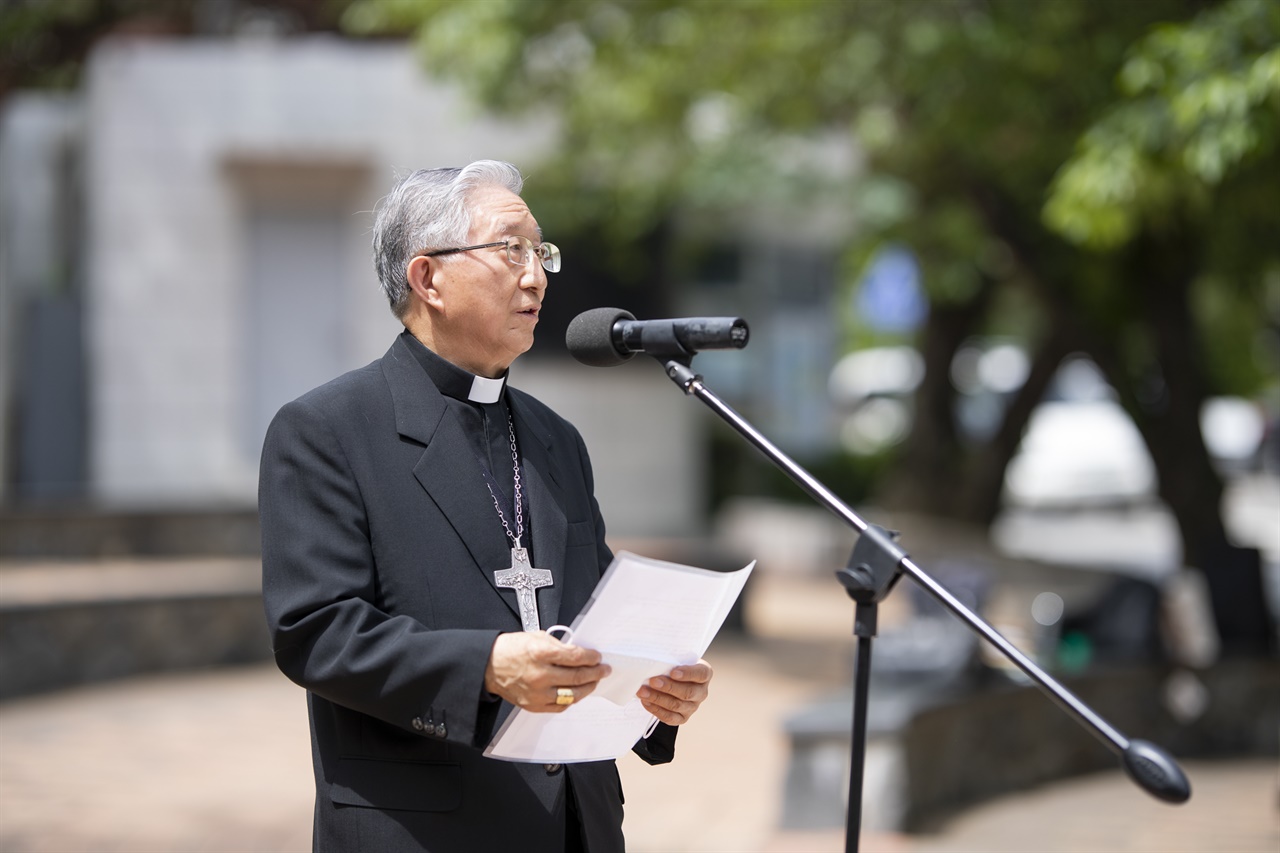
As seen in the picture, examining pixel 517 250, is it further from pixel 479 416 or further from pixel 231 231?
pixel 231 231

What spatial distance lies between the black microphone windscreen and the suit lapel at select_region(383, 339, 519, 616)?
289 mm

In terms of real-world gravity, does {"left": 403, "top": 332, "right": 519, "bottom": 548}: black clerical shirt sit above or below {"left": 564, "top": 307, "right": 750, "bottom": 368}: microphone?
below

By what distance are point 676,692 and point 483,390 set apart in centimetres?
63

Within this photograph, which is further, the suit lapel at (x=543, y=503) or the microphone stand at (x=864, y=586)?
the suit lapel at (x=543, y=503)

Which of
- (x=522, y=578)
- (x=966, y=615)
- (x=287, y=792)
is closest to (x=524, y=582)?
(x=522, y=578)

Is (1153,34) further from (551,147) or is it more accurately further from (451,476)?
(551,147)

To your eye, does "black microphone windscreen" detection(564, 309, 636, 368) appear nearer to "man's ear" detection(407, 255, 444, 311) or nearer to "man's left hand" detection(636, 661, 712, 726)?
"man's ear" detection(407, 255, 444, 311)

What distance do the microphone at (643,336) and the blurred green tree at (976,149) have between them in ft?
12.4

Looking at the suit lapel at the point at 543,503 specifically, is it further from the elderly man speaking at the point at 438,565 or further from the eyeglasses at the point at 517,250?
the eyeglasses at the point at 517,250

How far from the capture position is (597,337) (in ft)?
8.46

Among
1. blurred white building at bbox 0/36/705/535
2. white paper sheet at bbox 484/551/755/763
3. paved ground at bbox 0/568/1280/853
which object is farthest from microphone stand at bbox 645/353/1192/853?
blurred white building at bbox 0/36/705/535

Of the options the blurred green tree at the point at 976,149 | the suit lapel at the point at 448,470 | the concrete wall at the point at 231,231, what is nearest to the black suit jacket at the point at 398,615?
the suit lapel at the point at 448,470

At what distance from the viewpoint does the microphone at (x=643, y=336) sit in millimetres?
2480

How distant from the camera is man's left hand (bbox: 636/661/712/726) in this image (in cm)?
228
